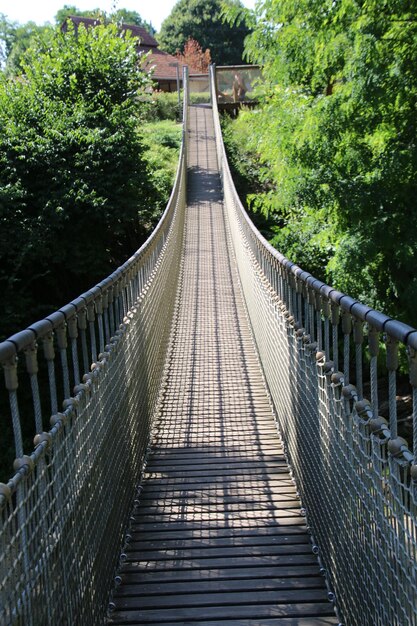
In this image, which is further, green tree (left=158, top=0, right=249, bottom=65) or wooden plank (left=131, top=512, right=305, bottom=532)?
green tree (left=158, top=0, right=249, bottom=65)

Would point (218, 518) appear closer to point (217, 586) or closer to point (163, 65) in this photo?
point (217, 586)

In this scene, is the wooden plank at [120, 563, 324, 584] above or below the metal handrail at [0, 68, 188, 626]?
below

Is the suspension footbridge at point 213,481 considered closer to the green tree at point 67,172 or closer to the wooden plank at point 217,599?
the wooden plank at point 217,599

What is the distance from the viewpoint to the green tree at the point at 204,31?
5181cm

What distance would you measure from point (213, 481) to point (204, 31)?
53951mm

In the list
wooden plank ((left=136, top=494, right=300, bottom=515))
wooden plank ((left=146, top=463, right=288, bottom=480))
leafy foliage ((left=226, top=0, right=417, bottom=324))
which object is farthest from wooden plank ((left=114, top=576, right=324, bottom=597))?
leafy foliage ((left=226, top=0, right=417, bottom=324))

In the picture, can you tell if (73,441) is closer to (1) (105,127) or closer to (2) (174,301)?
(2) (174,301)

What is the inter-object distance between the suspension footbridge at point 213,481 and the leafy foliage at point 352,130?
14.3ft

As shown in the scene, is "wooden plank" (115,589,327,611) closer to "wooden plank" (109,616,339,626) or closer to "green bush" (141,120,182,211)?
"wooden plank" (109,616,339,626)

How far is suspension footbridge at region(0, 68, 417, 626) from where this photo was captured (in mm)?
1978

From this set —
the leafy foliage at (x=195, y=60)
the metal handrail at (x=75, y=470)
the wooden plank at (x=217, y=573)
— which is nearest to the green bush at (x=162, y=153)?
the metal handrail at (x=75, y=470)

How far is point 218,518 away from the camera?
11.8 feet

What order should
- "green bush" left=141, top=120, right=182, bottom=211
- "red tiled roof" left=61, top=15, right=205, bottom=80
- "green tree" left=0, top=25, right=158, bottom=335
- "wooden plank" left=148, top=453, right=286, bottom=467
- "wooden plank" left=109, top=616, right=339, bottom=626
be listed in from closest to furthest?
"wooden plank" left=109, top=616, right=339, bottom=626
"wooden plank" left=148, top=453, right=286, bottom=467
"green tree" left=0, top=25, right=158, bottom=335
"green bush" left=141, top=120, right=182, bottom=211
"red tiled roof" left=61, top=15, right=205, bottom=80

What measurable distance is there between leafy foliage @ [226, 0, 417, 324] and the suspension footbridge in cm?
435
